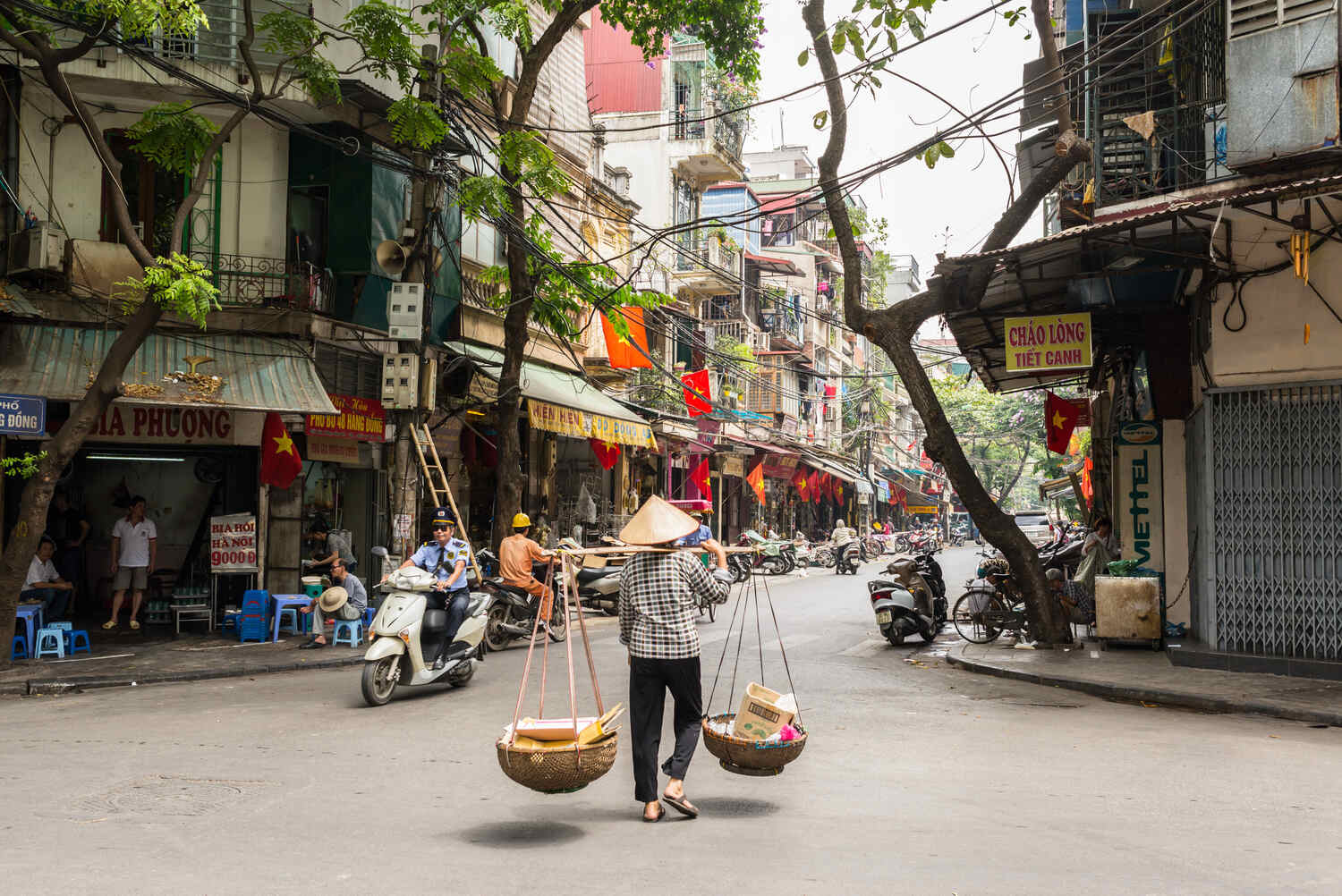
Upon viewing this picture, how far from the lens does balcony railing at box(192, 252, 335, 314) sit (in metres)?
15.4

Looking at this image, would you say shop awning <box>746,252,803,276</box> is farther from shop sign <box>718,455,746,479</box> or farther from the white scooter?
the white scooter

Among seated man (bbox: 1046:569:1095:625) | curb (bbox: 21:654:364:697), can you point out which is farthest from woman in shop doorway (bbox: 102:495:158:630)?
seated man (bbox: 1046:569:1095:625)

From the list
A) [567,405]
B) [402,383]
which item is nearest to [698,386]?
[567,405]

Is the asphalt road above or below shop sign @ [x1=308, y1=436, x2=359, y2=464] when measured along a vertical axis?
below

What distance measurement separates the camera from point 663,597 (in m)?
6.06

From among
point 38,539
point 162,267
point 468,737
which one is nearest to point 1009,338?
point 468,737

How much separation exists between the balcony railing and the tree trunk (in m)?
7.19

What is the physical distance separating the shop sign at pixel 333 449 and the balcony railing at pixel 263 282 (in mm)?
1906

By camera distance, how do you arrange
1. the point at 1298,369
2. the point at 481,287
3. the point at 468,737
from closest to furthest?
the point at 468,737 → the point at 1298,369 → the point at 481,287

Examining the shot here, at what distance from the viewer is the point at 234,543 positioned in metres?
15.0

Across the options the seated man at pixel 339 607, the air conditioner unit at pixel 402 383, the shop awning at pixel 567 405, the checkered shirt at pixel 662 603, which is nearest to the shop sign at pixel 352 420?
the air conditioner unit at pixel 402 383

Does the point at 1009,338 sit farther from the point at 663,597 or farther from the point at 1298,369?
the point at 663,597

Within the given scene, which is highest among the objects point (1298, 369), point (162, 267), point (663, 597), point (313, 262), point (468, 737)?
point (313, 262)

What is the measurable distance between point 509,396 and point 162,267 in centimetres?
611
